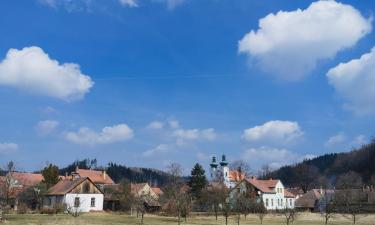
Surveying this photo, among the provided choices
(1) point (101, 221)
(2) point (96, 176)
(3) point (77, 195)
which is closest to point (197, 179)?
(3) point (77, 195)

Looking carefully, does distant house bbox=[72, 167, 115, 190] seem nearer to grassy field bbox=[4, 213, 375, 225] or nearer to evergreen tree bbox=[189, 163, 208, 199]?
evergreen tree bbox=[189, 163, 208, 199]

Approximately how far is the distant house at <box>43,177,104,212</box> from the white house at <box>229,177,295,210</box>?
2615 cm

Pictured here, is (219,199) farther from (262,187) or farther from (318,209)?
(318,209)

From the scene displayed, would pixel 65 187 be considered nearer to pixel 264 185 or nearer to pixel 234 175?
pixel 264 185

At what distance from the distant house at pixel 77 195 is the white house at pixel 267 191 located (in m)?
A: 26.2

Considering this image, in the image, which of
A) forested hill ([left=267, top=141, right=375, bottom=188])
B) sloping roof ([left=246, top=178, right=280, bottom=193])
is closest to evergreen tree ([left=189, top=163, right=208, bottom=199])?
sloping roof ([left=246, top=178, right=280, bottom=193])

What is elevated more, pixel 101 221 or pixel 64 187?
pixel 64 187

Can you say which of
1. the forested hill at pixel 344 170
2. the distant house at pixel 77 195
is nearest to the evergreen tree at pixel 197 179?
the distant house at pixel 77 195

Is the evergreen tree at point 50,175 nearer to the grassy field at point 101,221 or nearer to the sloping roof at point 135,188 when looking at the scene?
the sloping roof at point 135,188

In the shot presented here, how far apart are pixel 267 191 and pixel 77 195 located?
40180mm

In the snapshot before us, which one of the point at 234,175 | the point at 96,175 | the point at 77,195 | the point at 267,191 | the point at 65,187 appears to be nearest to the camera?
the point at 77,195

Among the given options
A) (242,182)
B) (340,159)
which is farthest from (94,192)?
(340,159)

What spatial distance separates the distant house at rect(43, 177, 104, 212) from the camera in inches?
3056

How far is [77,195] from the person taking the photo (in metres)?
78.9
